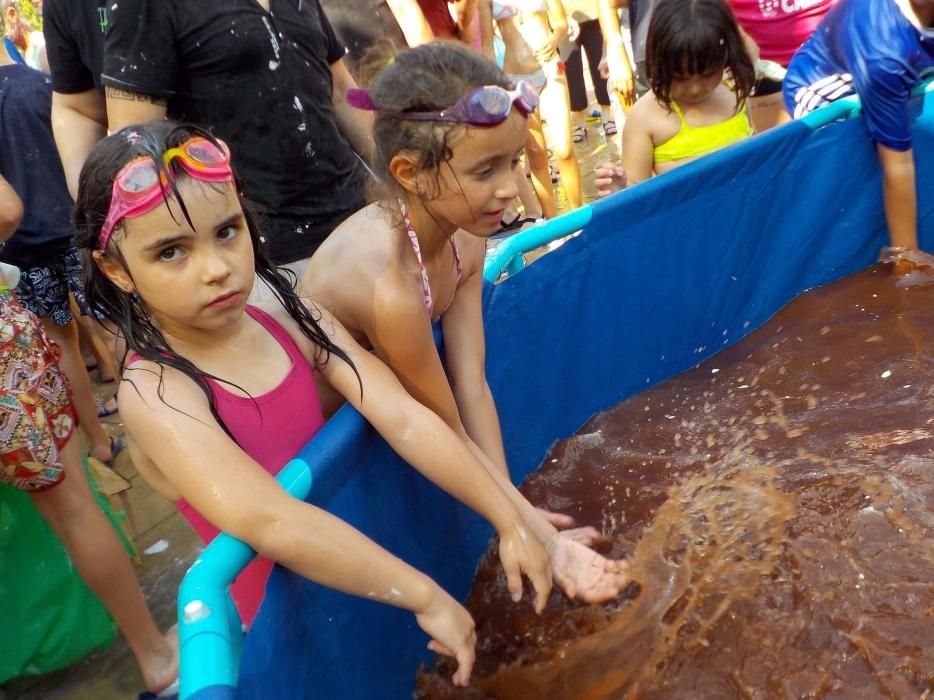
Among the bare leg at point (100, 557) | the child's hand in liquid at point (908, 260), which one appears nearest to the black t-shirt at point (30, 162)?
the bare leg at point (100, 557)

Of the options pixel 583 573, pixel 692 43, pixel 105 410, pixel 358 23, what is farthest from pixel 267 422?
pixel 105 410

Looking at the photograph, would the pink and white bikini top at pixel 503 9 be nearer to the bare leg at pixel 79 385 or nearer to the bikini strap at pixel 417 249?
the bare leg at pixel 79 385

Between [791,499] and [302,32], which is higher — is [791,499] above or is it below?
below

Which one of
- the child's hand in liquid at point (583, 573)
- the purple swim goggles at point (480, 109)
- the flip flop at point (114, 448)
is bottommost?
the flip flop at point (114, 448)

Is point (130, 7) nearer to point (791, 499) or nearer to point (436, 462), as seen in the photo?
point (436, 462)

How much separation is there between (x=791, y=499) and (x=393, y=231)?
110 centimetres

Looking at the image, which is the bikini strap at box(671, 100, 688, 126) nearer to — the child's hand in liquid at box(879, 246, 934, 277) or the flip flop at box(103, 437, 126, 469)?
the child's hand in liquid at box(879, 246, 934, 277)

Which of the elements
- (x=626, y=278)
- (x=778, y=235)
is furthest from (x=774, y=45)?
(x=626, y=278)

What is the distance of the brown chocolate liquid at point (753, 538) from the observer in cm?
155

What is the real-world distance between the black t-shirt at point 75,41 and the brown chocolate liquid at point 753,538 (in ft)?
4.84

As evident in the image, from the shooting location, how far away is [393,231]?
1.71m

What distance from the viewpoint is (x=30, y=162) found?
3.05 meters

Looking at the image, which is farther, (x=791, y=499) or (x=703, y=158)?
(x=703, y=158)

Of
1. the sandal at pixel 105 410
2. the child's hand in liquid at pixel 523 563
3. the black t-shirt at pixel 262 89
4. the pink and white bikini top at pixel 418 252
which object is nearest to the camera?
the child's hand in liquid at pixel 523 563
